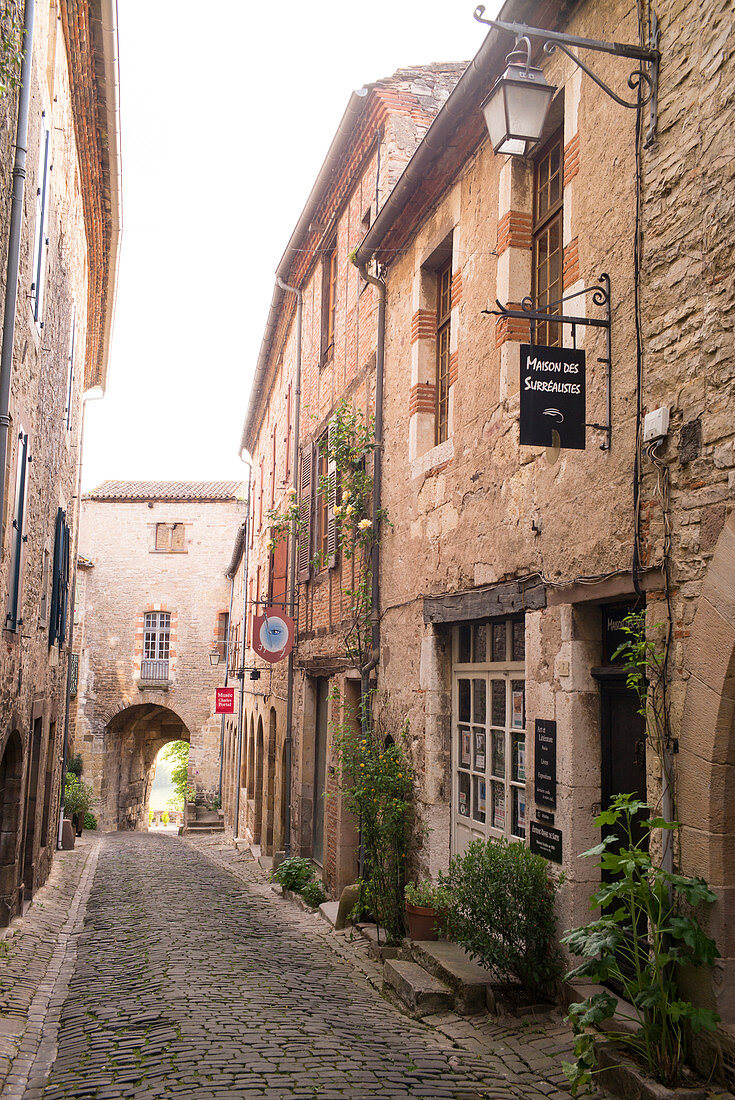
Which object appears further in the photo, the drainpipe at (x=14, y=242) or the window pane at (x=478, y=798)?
the drainpipe at (x=14, y=242)

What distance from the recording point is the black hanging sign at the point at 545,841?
18.1 feet

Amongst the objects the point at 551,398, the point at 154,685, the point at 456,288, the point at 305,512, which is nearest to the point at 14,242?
the point at 456,288

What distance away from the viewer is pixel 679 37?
4652 mm

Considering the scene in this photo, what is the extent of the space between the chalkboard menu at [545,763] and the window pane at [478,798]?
4.36 feet

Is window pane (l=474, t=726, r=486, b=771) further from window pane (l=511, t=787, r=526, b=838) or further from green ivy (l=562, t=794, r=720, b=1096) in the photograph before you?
green ivy (l=562, t=794, r=720, b=1096)

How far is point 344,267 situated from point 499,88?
7.70 m

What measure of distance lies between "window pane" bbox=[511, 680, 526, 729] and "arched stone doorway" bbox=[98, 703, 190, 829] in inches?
1079

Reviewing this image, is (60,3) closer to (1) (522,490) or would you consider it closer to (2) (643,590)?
(1) (522,490)

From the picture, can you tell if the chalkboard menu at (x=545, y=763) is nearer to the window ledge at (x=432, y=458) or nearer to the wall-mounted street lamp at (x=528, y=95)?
the window ledge at (x=432, y=458)

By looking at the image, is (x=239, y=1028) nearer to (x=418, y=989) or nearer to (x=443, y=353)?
(x=418, y=989)

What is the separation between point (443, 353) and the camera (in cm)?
872

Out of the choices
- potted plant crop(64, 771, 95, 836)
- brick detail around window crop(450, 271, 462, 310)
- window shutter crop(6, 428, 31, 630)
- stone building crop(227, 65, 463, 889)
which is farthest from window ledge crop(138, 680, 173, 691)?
brick detail around window crop(450, 271, 462, 310)

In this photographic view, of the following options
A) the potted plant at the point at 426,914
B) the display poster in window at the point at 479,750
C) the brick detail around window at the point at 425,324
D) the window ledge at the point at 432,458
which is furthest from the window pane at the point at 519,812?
the brick detail around window at the point at 425,324

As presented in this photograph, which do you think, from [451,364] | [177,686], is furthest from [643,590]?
[177,686]
